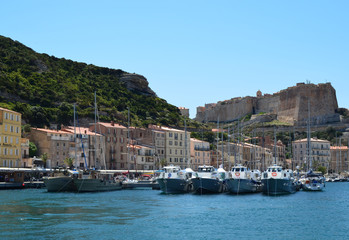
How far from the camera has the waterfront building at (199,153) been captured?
122 meters

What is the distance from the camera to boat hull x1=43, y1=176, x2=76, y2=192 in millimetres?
70250

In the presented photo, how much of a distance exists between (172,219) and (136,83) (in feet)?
449

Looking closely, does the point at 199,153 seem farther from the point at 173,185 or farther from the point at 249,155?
the point at 173,185

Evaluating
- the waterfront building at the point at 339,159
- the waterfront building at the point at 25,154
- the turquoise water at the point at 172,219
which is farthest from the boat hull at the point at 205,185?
the waterfront building at the point at 339,159

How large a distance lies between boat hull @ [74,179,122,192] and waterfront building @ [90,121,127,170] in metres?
23.8

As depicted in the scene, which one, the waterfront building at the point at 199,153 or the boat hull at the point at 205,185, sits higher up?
the waterfront building at the point at 199,153

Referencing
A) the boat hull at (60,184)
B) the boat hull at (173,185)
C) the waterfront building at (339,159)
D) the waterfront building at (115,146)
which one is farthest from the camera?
the waterfront building at (339,159)

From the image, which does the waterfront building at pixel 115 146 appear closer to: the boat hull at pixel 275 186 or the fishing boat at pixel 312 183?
the fishing boat at pixel 312 183

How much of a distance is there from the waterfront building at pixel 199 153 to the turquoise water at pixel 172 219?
61.7 meters

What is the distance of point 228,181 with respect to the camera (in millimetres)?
68938

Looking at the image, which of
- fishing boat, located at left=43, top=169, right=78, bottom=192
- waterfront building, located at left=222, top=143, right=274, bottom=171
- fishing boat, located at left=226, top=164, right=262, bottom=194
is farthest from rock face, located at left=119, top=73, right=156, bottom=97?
fishing boat, located at left=226, top=164, right=262, bottom=194

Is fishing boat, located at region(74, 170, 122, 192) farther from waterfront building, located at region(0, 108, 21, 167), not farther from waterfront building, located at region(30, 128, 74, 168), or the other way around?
waterfront building, located at region(30, 128, 74, 168)

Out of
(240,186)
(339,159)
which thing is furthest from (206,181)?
(339,159)

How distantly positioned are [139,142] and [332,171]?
215 feet
